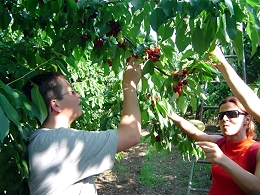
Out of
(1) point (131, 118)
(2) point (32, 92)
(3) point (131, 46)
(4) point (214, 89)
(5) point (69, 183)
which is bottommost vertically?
(4) point (214, 89)

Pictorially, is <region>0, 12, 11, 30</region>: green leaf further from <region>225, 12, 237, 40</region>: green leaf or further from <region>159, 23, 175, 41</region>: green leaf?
<region>225, 12, 237, 40</region>: green leaf

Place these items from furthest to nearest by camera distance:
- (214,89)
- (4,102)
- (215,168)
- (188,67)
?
(214,89) < (215,168) < (188,67) < (4,102)

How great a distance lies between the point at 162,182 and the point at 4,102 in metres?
6.42

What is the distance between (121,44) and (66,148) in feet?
2.08

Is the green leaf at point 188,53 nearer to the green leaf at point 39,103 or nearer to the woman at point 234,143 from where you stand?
the woman at point 234,143

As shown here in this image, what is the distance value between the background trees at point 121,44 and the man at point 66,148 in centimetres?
8

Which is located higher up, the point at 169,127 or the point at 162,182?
the point at 169,127

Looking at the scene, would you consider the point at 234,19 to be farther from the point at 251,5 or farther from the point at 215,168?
the point at 215,168

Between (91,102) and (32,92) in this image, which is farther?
(91,102)

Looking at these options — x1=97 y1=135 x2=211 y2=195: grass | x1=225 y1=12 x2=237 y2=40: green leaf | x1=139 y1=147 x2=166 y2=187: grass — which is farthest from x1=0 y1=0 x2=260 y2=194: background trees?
x1=139 y1=147 x2=166 y2=187: grass

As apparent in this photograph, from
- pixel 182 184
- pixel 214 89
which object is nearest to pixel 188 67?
pixel 214 89

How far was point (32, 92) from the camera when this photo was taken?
4.03 feet

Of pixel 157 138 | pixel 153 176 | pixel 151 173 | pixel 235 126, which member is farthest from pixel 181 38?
pixel 151 173

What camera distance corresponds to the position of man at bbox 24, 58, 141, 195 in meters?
1.25
